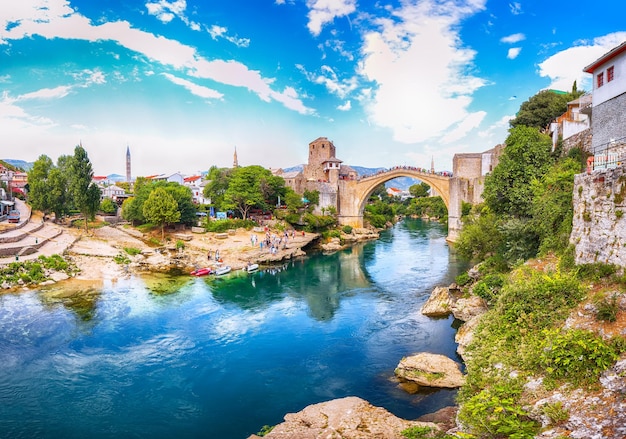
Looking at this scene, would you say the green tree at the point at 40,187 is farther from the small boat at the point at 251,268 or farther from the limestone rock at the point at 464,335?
the limestone rock at the point at 464,335

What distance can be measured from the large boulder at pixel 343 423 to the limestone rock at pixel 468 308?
23.5ft

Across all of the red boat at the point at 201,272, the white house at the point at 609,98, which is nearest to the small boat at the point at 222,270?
the red boat at the point at 201,272

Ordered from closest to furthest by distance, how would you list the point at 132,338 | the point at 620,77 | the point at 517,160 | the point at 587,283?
the point at 587,283, the point at 620,77, the point at 132,338, the point at 517,160

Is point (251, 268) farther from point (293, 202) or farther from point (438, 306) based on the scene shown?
point (293, 202)

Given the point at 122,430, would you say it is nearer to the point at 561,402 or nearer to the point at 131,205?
the point at 561,402

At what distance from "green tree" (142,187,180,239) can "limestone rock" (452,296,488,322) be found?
75.3ft

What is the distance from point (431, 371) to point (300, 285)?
12202 mm

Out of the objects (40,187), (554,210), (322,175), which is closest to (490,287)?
(554,210)

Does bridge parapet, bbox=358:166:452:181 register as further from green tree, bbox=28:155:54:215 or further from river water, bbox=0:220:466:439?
green tree, bbox=28:155:54:215

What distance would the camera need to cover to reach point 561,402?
239 inches

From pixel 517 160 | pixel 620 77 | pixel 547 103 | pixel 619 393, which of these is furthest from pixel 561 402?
pixel 547 103

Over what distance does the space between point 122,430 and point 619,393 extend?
9573 millimetres

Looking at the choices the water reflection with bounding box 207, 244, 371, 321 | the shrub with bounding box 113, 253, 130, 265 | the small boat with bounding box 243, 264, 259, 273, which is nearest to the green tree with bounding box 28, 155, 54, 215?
the shrub with bounding box 113, 253, 130, 265

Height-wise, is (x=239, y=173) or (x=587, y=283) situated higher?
(x=239, y=173)
